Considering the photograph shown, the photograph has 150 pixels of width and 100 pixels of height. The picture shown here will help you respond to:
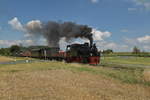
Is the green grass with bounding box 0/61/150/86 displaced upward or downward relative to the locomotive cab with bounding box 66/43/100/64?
downward

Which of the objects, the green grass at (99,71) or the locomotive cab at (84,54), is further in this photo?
the locomotive cab at (84,54)

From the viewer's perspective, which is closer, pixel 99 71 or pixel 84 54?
pixel 99 71

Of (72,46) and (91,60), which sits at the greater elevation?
(72,46)

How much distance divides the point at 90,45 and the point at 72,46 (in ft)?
8.81

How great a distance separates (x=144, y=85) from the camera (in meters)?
14.3

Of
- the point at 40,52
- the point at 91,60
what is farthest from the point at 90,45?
the point at 40,52

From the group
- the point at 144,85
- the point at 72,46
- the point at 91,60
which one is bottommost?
the point at 144,85

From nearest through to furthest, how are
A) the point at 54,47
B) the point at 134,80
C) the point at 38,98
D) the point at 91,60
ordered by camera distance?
the point at 38,98 → the point at 134,80 → the point at 91,60 → the point at 54,47

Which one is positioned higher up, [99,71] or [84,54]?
[84,54]

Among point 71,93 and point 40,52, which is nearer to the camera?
point 71,93

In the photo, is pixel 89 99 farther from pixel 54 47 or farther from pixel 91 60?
pixel 54 47

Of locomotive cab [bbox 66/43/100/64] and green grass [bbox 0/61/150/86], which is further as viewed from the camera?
locomotive cab [bbox 66/43/100/64]

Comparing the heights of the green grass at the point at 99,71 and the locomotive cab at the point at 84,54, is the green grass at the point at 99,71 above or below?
below

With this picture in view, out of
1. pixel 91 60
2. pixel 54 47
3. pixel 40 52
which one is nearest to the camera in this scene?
pixel 91 60
